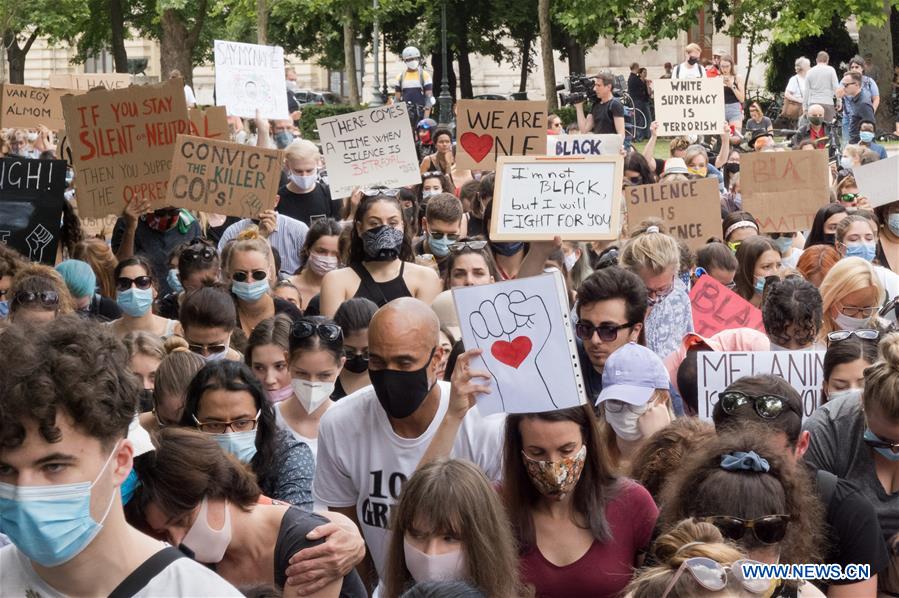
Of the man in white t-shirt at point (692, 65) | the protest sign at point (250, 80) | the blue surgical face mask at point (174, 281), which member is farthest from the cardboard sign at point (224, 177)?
the man in white t-shirt at point (692, 65)

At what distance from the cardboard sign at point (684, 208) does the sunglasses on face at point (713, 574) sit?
6.65m

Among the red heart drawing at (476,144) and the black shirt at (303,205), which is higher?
the red heart drawing at (476,144)

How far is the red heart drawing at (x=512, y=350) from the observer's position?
4598 millimetres

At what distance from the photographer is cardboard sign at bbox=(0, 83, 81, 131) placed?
13844 millimetres

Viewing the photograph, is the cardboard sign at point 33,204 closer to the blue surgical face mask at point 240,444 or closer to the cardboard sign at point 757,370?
the blue surgical face mask at point 240,444

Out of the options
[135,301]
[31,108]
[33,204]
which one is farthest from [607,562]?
[31,108]

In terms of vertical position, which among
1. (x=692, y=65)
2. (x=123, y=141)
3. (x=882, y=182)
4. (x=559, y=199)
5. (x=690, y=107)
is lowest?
(x=559, y=199)

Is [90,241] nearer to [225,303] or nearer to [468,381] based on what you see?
[225,303]

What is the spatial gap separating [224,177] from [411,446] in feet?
16.8

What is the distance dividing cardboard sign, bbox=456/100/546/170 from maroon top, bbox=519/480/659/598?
23.4 feet

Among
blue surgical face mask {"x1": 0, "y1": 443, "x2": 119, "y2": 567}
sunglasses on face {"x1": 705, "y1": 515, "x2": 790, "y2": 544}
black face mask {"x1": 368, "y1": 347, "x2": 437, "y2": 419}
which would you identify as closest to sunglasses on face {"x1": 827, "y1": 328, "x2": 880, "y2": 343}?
black face mask {"x1": 368, "y1": 347, "x2": 437, "y2": 419}

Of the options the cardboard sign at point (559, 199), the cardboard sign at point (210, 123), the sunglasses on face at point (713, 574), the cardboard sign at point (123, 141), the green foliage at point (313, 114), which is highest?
the green foliage at point (313, 114)

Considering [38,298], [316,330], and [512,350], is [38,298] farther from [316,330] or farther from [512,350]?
[512,350]

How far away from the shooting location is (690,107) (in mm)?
14320
